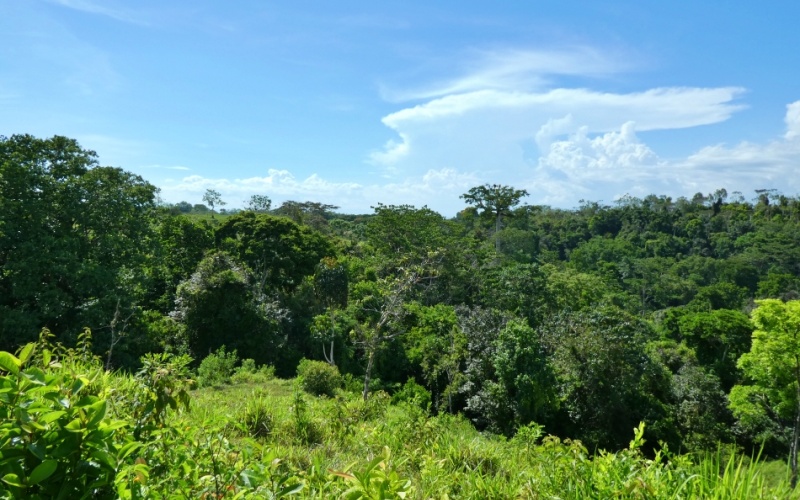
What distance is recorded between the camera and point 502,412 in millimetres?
11578

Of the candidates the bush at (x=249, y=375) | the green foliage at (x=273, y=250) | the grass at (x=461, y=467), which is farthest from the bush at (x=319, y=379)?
the green foliage at (x=273, y=250)

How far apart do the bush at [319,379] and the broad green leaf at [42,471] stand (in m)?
10.5

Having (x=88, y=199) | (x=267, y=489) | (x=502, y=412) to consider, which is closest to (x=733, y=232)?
(x=502, y=412)

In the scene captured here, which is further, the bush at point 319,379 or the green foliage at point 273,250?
the green foliage at point 273,250

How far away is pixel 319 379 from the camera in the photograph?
1133cm

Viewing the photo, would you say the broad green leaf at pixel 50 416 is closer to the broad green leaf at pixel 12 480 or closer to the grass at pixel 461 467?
the broad green leaf at pixel 12 480

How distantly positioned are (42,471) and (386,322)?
36.8ft

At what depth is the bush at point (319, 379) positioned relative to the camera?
11.2 m

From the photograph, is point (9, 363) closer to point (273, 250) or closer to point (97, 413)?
point (97, 413)

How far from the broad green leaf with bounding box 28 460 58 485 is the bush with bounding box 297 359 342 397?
10.5 meters

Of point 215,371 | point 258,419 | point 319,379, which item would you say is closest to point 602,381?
point 319,379

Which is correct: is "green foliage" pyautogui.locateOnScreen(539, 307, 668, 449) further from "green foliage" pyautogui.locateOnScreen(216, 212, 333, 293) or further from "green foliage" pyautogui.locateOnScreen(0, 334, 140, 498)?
"green foliage" pyautogui.locateOnScreen(0, 334, 140, 498)

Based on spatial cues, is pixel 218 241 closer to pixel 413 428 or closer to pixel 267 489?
pixel 413 428

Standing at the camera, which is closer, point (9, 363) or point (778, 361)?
point (9, 363)
